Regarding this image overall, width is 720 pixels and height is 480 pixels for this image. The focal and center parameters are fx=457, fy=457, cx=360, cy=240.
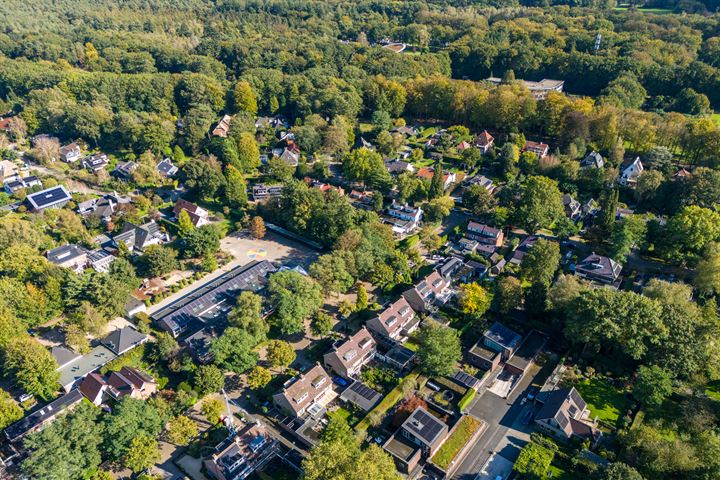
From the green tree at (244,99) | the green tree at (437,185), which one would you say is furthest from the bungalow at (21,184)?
the green tree at (437,185)

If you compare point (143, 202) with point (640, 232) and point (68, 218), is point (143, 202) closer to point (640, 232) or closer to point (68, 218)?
point (68, 218)

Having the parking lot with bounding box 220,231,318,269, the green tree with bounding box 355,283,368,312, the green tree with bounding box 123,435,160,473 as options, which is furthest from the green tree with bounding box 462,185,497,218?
the green tree with bounding box 123,435,160,473

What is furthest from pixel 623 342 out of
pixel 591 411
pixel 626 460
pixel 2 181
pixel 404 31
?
pixel 404 31

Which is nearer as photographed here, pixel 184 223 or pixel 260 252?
pixel 260 252

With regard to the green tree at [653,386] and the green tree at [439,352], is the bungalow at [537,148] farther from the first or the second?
the green tree at [439,352]

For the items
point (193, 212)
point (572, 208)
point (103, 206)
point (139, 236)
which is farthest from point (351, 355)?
point (103, 206)

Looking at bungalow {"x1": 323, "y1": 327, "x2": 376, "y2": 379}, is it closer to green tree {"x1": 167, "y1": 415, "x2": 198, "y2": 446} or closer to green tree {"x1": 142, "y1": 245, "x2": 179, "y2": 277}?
green tree {"x1": 167, "y1": 415, "x2": 198, "y2": 446}

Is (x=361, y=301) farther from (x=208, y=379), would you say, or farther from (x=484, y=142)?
(x=484, y=142)
